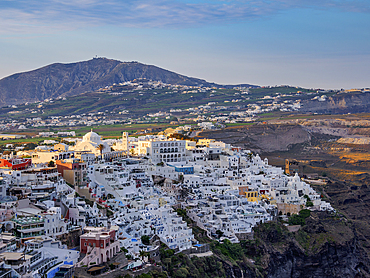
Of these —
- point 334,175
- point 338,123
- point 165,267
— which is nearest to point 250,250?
point 165,267

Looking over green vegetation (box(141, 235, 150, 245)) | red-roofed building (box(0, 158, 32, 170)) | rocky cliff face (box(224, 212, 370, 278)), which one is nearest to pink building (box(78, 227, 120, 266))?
green vegetation (box(141, 235, 150, 245))

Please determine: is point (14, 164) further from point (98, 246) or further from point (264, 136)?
point (264, 136)

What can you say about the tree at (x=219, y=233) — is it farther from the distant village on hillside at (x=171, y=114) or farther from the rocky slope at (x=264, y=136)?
the distant village on hillside at (x=171, y=114)

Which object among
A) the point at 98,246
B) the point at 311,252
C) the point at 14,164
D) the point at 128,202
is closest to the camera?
the point at 98,246

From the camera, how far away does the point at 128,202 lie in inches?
1551

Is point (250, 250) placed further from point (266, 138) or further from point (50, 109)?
point (50, 109)

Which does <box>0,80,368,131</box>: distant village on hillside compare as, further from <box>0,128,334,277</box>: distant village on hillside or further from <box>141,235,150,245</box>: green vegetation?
<box>141,235,150,245</box>: green vegetation

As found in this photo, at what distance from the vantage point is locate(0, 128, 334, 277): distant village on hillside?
28.3 meters

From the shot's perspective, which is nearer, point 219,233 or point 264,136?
point 219,233

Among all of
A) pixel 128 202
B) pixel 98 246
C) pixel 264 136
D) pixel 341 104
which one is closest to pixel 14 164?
pixel 128 202

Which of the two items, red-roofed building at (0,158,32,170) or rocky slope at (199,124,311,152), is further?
rocky slope at (199,124,311,152)

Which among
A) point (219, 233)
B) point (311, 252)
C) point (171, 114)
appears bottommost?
point (311, 252)

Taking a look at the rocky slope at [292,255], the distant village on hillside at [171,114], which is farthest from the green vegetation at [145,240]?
the distant village on hillside at [171,114]

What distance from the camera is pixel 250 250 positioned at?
41062mm
